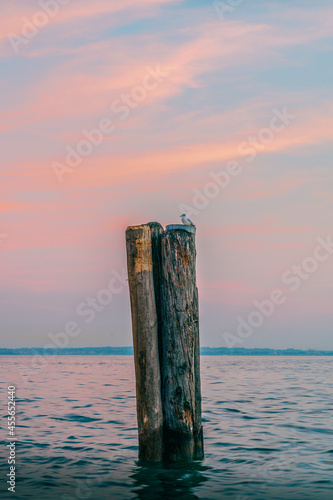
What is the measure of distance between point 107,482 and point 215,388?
57.4 ft

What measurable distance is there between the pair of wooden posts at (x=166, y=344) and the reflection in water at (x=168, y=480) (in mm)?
195

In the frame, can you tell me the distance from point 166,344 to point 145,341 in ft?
1.27

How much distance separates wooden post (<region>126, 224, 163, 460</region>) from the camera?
9242 millimetres

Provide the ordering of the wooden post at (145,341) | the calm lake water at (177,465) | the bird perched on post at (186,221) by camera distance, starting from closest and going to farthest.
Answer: the calm lake water at (177,465) → the wooden post at (145,341) → the bird perched on post at (186,221)

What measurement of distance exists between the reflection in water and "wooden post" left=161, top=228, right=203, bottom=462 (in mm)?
211

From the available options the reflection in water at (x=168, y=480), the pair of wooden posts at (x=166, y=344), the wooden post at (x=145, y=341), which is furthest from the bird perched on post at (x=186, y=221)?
the reflection in water at (x=168, y=480)

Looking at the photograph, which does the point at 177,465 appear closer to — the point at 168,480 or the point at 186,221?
the point at 168,480

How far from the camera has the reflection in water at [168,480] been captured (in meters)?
8.55

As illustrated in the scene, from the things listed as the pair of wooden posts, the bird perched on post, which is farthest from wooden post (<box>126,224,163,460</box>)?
the bird perched on post

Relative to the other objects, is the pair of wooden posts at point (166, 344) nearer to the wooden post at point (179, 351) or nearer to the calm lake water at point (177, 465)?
the wooden post at point (179, 351)

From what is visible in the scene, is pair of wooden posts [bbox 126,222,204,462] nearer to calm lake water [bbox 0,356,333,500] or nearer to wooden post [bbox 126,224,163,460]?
wooden post [bbox 126,224,163,460]

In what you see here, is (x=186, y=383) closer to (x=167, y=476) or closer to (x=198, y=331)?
(x=198, y=331)

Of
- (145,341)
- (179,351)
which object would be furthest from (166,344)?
(145,341)

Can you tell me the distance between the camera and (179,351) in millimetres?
9344
